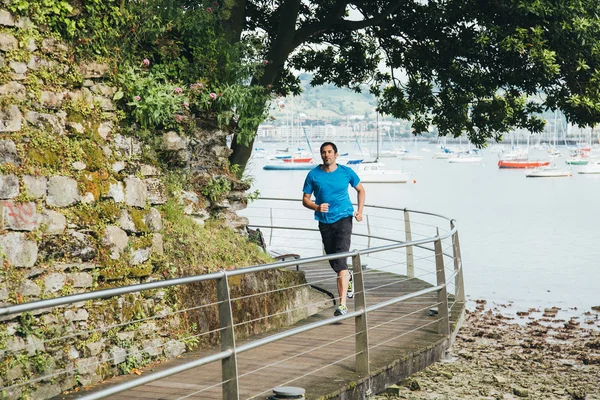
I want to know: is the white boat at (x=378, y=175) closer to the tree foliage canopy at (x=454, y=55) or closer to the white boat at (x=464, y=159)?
the white boat at (x=464, y=159)

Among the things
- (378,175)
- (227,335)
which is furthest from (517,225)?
(227,335)

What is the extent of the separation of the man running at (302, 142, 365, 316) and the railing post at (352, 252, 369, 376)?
211cm

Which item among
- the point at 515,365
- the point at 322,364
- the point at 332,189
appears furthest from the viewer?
the point at 515,365

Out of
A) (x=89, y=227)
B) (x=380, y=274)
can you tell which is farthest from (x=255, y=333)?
(x=380, y=274)

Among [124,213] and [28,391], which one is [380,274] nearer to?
[124,213]

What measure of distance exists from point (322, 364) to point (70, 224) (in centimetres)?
247

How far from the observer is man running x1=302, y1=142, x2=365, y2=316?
9812 mm

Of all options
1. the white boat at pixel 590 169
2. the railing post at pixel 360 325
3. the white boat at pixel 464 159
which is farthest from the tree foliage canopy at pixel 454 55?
the white boat at pixel 464 159

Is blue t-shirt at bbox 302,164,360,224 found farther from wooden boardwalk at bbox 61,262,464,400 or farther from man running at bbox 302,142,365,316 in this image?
wooden boardwalk at bbox 61,262,464,400

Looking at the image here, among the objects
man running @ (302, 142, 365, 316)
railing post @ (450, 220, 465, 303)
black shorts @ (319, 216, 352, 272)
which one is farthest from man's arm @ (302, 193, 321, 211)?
railing post @ (450, 220, 465, 303)

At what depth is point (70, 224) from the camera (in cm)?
780

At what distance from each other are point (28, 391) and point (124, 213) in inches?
83.4

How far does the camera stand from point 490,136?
18.4 metres

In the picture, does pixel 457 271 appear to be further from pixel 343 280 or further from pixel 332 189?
pixel 332 189
